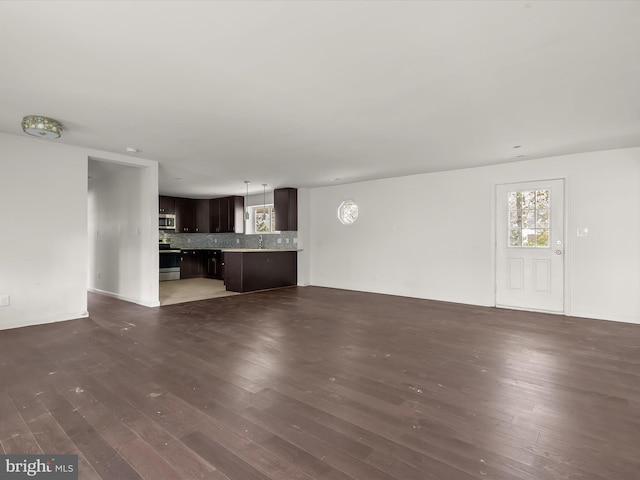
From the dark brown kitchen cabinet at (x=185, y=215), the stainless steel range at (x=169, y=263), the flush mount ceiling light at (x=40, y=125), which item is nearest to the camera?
the flush mount ceiling light at (x=40, y=125)

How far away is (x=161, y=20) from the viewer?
1.83 meters

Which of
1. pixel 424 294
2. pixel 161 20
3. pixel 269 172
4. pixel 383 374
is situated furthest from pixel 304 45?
pixel 424 294

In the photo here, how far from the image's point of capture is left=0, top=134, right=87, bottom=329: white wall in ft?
12.7

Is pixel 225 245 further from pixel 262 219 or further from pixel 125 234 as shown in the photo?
pixel 125 234

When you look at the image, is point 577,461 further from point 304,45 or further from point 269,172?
point 269,172

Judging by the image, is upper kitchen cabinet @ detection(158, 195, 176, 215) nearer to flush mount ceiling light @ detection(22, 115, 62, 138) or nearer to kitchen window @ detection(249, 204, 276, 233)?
kitchen window @ detection(249, 204, 276, 233)

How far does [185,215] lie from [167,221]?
60 cm

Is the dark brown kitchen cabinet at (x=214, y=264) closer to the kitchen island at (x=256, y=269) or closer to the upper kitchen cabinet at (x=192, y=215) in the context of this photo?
the upper kitchen cabinet at (x=192, y=215)

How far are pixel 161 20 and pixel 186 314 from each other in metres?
3.86

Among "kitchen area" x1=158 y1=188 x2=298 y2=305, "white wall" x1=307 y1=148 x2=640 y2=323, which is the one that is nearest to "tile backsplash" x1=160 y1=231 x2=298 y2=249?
"kitchen area" x1=158 y1=188 x2=298 y2=305

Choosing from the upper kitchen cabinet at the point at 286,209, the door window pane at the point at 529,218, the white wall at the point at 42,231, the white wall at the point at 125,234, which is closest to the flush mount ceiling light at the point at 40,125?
the white wall at the point at 42,231

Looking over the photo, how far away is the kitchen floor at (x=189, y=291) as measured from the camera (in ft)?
19.8

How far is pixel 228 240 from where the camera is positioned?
383 inches

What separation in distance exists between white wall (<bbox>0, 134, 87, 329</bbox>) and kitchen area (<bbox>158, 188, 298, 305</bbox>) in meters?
2.15
